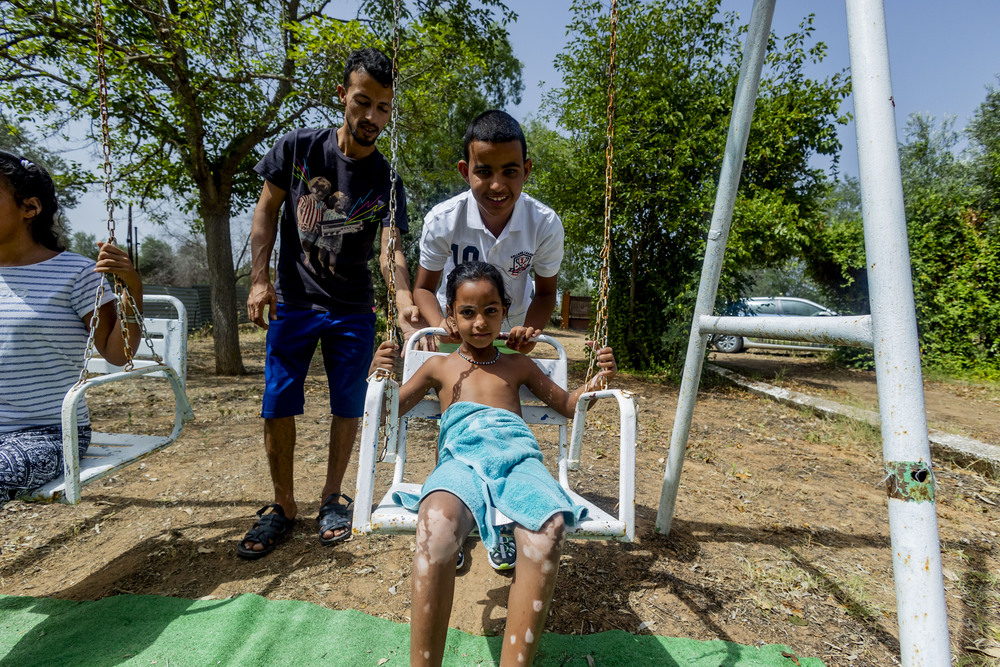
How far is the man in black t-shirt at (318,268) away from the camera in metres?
2.30

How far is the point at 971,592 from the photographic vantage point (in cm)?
216

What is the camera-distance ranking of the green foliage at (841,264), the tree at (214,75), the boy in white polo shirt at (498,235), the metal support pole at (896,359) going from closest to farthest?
the metal support pole at (896,359) < the boy in white polo shirt at (498,235) < the tree at (214,75) < the green foliage at (841,264)

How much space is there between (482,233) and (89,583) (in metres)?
2.27

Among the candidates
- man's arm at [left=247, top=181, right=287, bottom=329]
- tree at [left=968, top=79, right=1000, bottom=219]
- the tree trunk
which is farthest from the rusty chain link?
tree at [left=968, top=79, right=1000, bottom=219]

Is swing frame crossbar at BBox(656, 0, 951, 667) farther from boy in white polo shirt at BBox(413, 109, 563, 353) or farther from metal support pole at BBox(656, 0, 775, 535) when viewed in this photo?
boy in white polo shirt at BBox(413, 109, 563, 353)

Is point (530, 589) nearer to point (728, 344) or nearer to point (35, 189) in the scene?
point (35, 189)

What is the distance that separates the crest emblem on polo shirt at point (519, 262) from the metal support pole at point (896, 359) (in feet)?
4.65

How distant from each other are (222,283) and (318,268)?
18.6 feet

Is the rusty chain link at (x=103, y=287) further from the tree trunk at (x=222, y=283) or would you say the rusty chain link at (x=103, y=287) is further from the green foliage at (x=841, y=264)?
the green foliage at (x=841, y=264)

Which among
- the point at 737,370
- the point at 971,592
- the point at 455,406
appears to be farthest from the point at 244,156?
the point at 737,370

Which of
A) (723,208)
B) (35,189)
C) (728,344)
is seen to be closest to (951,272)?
(728,344)

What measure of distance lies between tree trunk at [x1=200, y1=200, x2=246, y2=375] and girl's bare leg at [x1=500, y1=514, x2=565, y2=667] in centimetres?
677

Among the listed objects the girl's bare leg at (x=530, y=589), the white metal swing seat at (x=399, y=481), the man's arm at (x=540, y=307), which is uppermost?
the man's arm at (x=540, y=307)

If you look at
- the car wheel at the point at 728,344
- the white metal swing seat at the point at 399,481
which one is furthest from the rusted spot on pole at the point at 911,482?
the car wheel at the point at 728,344
